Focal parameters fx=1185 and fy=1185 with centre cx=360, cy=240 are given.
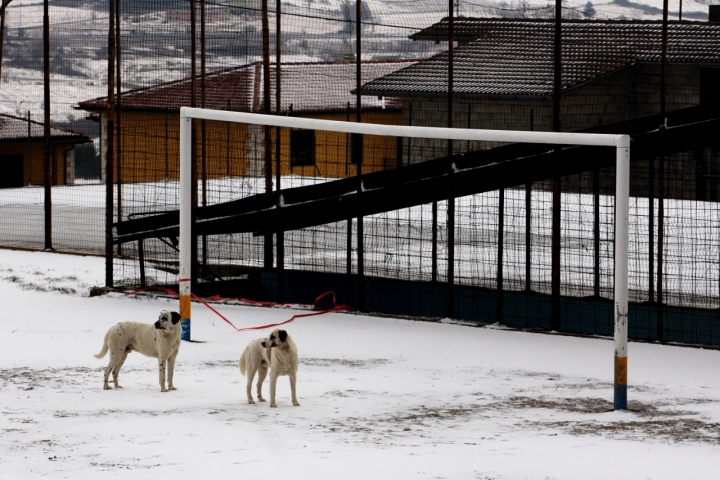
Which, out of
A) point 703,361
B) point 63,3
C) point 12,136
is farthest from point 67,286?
point 63,3

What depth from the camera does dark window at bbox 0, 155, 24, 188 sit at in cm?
3503

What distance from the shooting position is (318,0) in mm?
19484

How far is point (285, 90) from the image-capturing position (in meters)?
31.7

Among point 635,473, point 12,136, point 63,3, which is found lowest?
point 635,473

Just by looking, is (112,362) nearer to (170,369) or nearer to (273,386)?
(170,369)

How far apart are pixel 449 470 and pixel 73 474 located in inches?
87.8

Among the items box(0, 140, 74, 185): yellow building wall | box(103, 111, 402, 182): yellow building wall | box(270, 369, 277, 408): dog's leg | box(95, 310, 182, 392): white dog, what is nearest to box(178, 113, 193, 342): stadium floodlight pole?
box(95, 310, 182, 392): white dog

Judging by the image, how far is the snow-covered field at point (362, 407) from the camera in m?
7.26

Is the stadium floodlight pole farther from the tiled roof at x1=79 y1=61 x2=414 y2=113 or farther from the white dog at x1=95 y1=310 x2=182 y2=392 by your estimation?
the tiled roof at x1=79 y1=61 x2=414 y2=113

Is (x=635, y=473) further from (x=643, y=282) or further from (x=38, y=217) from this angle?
(x=38, y=217)

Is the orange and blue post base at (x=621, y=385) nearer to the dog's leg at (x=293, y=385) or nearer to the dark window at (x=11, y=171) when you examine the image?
the dog's leg at (x=293, y=385)

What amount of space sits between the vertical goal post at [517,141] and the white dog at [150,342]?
88.8 inches

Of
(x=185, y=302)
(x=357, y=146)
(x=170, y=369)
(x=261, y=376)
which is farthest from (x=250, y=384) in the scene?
(x=357, y=146)

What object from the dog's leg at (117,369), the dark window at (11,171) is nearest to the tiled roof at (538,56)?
the dark window at (11,171)
